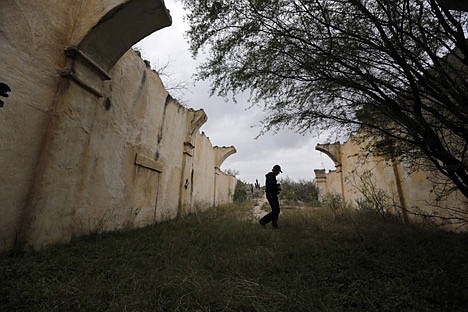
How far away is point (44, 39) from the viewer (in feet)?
9.27

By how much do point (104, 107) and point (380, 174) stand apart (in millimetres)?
8122

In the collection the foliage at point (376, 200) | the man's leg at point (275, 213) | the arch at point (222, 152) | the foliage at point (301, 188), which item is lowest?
the man's leg at point (275, 213)

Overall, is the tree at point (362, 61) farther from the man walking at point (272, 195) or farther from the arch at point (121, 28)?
the man walking at point (272, 195)

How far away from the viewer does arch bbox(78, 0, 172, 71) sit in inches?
122

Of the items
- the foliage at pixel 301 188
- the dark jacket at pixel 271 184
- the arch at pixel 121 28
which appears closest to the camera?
the arch at pixel 121 28

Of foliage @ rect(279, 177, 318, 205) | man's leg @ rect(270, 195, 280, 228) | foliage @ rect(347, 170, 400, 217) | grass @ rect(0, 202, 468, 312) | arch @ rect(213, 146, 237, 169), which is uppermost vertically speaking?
arch @ rect(213, 146, 237, 169)

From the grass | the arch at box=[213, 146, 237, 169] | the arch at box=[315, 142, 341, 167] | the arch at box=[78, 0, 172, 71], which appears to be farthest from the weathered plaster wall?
the arch at box=[213, 146, 237, 169]

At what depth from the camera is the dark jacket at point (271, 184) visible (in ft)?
19.5

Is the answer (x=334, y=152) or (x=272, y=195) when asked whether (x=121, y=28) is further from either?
(x=334, y=152)

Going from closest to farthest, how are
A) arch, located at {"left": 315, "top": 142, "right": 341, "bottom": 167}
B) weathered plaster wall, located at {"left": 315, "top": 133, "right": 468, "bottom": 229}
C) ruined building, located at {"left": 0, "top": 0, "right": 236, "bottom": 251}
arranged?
ruined building, located at {"left": 0, "top": 0, "right": 236, "bottom": 251}
weathered plaster wall, located at {"left": 315, "top": 133, "right": 468, "bottom": 229}
arch, located at {"left": 315, "top": 142, "right": 341, "bottom": 167}

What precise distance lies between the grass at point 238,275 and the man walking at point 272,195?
1.66 meters

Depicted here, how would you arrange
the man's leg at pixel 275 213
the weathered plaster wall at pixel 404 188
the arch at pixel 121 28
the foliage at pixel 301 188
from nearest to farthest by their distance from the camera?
1. the arch at pixel 121 28
2. the weathered plaster wall at pixel 404 188
3. the man's leg at pixel 275 213
4. the foliage at pixel 301 188

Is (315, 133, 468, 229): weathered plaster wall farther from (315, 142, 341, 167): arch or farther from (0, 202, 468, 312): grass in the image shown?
(315, 142, 341, 167): arch

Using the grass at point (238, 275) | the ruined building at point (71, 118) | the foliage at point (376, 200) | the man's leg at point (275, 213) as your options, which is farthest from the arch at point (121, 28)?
the foliage at point (376, 200)
